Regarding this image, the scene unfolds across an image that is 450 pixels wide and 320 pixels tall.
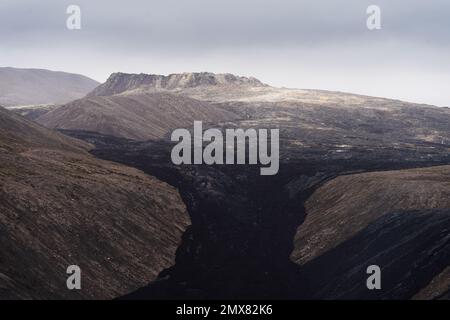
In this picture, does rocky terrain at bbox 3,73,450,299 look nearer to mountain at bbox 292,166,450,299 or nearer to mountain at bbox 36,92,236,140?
mountain at bbox 292,166,450,299

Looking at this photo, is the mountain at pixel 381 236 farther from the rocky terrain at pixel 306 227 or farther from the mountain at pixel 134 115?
the mountain at pixel 134 115

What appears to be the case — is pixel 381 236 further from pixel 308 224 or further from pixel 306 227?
pixel 308 224

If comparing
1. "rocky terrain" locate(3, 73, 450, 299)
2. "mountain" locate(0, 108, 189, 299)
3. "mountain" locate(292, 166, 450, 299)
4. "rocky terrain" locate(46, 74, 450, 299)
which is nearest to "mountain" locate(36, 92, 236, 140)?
"rocky terrain" locate(3, 73, 450, 299)

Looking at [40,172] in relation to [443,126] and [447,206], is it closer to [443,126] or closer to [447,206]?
[447,206]

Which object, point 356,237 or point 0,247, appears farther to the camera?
point 356,237

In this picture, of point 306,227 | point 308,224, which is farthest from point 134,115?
point 306,227
